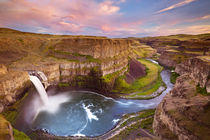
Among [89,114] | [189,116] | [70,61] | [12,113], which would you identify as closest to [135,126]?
[189,116]

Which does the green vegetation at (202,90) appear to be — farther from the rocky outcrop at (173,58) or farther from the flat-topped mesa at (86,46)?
the rocky outcrop at (173,58)

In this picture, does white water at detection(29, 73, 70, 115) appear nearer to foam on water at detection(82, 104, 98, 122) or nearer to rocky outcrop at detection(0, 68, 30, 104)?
rocky outcrop at detection(0, 68, 30, 104)

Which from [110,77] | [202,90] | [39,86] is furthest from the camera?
[110,77]

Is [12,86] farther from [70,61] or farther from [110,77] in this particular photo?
[110,77]

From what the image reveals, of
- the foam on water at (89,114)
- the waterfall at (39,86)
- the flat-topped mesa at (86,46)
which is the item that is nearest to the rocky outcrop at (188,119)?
the foam on water at (89,114)

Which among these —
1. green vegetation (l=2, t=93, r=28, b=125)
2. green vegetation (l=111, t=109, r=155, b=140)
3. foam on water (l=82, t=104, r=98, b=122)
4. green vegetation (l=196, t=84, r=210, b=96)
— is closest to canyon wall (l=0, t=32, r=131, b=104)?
foam on water (l=82, t=104, r=98, b=122)

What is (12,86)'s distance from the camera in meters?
21.2

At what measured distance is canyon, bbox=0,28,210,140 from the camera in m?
12.0

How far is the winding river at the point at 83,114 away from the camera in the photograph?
71.7 ft

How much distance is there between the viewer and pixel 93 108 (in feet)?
96.4

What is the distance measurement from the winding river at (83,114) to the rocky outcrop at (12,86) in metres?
3.55

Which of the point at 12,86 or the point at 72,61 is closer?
the point at 12,86

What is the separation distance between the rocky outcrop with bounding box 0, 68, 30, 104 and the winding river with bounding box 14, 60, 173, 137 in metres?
3.55

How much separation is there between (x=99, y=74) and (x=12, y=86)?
23.7m
